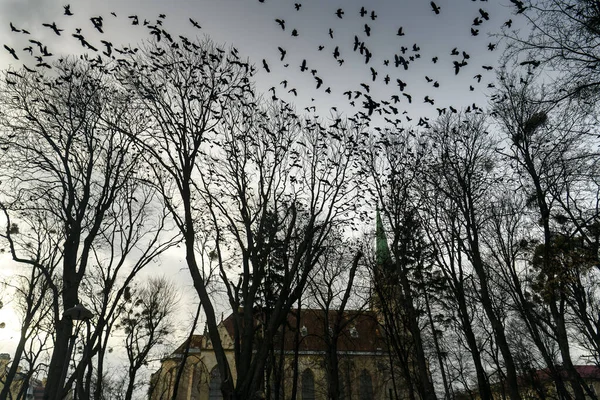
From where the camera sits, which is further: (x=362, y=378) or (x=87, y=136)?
(x=362, y=378)

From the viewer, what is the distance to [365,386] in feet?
121

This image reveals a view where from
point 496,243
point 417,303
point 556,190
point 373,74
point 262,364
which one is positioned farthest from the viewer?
point 417,303

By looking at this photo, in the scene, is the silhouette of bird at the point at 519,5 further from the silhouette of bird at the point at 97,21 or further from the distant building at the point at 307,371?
the distant building at the point at 307,371

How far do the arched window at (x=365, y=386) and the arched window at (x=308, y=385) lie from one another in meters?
4.85

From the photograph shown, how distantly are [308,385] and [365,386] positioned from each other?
233 inches

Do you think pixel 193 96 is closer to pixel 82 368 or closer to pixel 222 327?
pixel 82 368

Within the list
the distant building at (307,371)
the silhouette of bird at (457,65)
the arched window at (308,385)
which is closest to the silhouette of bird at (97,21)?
the silhouette of bird at (457,65)

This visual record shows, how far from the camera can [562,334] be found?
11.8 m

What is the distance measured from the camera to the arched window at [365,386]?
3611cm

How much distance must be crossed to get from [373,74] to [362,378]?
36.8 m

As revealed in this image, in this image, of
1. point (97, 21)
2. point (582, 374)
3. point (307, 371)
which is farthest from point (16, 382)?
point (582, 374)

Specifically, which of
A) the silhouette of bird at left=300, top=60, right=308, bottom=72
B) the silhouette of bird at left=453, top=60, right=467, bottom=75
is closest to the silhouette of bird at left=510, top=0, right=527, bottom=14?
the silhouette of bird at left=453, top=60, right=467, bottom=75

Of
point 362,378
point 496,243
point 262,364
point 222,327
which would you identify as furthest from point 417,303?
point 222,327

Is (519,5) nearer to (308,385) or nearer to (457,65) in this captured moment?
(457,65)
